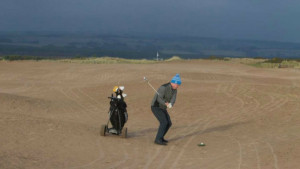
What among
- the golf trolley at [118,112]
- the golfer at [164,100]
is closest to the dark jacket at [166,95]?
the golfer at [164,100]

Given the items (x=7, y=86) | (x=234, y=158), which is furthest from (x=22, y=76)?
(x=234, y=158)

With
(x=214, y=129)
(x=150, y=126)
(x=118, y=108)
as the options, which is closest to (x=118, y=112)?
(x=118, y=108)

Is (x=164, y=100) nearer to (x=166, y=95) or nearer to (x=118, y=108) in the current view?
(x=166, y=95)

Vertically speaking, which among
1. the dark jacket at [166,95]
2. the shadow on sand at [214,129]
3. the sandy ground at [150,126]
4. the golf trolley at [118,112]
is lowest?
the shadow on sand at [214,129]

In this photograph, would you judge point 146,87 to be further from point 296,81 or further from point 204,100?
point 296,81

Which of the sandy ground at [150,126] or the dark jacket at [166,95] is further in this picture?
the dark jacket at [166,95]

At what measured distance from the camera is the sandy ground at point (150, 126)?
9.90 m

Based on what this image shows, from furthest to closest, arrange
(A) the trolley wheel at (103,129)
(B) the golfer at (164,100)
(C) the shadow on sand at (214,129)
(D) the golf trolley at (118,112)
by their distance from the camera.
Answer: (C) the shadow on sand at (214,129)
(A) the trolley wheel at (103,129)
(D) the golf trolley at (118,112)
(B) the golfer at (164,100)

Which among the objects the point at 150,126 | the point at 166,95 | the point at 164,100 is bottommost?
the point at 150,126

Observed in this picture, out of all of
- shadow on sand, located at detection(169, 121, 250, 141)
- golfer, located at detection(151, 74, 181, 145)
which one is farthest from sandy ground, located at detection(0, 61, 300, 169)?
golfer, located at detection(151, 74, 181, 145)

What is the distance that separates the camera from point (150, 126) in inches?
614

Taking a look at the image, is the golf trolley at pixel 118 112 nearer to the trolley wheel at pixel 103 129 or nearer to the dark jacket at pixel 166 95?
the trolley wheel at pixel 103 129

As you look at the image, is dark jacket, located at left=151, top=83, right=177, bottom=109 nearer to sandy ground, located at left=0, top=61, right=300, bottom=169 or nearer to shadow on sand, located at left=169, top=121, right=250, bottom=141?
sandy ground, located at left=0, top=61, right=300, bottom=169

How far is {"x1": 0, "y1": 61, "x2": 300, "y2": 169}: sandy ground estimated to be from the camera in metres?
9.90
